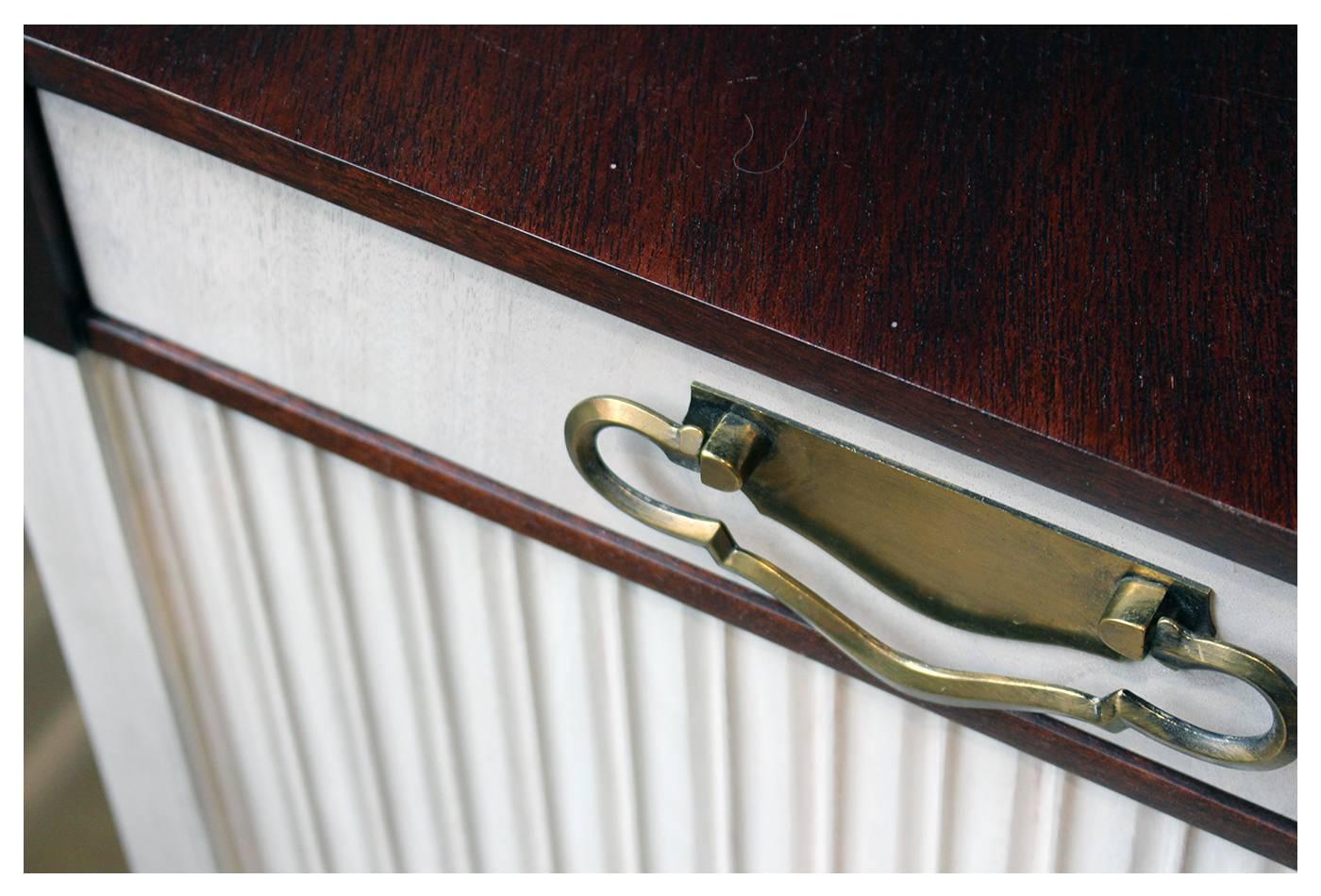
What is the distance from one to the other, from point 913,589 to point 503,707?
182 mm

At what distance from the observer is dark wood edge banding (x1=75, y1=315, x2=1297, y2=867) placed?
377 millimetres

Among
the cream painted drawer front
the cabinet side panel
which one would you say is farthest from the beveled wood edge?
the cabinet side panel

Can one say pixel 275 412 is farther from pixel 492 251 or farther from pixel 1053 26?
pixel 1053 26

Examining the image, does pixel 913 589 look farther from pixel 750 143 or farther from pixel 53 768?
pixel 53 768

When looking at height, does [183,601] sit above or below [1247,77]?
below

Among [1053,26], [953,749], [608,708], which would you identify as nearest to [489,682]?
[608,708]

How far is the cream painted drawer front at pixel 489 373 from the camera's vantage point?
1.15ft

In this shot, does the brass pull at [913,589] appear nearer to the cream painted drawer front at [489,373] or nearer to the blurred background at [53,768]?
the cream painted drawer front at [489,373]

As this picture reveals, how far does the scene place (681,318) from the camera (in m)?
0.34

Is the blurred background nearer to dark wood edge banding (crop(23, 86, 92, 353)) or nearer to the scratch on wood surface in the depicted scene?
dark wood edge banding (crop(23, 86, 92, 353))

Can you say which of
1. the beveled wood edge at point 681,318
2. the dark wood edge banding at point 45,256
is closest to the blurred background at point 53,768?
the dark wood edge banding at point 45,256

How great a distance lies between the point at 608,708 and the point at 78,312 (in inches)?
7.9

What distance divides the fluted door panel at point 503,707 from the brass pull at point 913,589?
2.2 inches

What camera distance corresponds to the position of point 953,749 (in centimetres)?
43
